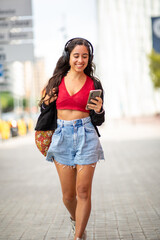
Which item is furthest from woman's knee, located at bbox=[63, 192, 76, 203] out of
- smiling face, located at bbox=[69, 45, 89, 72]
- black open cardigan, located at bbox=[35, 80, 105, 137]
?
smiling face, located at bbox=[69, 45, 89, 72]

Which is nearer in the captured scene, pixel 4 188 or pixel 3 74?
pixel 4 188

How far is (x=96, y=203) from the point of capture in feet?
21.0

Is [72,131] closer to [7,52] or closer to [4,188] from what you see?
[4,188]

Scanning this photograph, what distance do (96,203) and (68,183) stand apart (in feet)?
8.19

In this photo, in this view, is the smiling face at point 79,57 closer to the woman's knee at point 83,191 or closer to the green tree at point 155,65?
the woman's knee at point 83,191

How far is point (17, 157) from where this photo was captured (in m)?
13.8

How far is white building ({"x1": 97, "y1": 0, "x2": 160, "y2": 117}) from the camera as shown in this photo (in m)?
77.0

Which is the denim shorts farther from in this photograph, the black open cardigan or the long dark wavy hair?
the long dark wavy hair

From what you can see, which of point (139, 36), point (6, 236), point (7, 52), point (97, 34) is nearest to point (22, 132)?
point (7, 52)

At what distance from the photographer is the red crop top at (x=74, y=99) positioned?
3861 mm

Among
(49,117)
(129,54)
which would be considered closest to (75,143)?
(49,117)

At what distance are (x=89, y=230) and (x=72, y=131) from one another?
1499mm

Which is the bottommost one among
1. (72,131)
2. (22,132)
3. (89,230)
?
(22,132)

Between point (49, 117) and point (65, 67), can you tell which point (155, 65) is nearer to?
point (65, 67)
